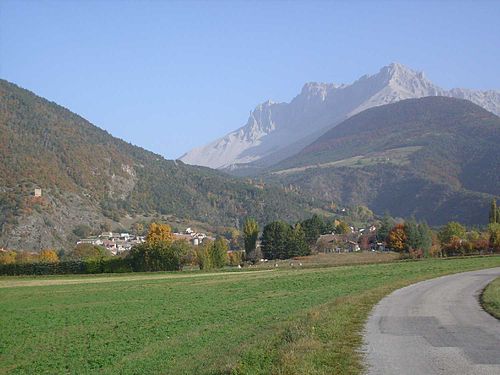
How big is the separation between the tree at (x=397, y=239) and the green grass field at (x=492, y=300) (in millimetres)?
98473

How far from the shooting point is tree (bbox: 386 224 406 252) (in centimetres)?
13200

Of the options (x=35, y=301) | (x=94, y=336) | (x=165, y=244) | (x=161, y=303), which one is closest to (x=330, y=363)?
(x=94, y=336)

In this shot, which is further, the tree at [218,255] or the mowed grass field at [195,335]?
the tree at [218,255]

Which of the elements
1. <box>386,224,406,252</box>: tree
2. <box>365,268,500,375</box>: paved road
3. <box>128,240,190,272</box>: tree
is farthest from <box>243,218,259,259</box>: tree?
<box>365,268,500,375</box>: paved road

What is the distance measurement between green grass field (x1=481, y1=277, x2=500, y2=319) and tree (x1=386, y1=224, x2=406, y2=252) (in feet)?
323

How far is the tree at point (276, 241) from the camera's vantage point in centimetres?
13712

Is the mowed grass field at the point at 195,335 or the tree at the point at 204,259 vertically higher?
the tree at the point at 204,259

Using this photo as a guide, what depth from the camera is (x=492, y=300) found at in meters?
Result: 28.0

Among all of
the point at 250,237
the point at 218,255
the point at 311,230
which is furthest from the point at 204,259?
the point at 311,230

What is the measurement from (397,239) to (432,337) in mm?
119540

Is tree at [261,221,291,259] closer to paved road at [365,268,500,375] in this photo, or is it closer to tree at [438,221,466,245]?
tree at [438,221,466,245]

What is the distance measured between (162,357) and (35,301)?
111 feet

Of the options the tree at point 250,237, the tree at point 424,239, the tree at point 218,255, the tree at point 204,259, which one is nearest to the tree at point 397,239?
the tree at point 424,239

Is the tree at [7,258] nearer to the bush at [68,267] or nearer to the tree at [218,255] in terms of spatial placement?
the bush at [68,267]
